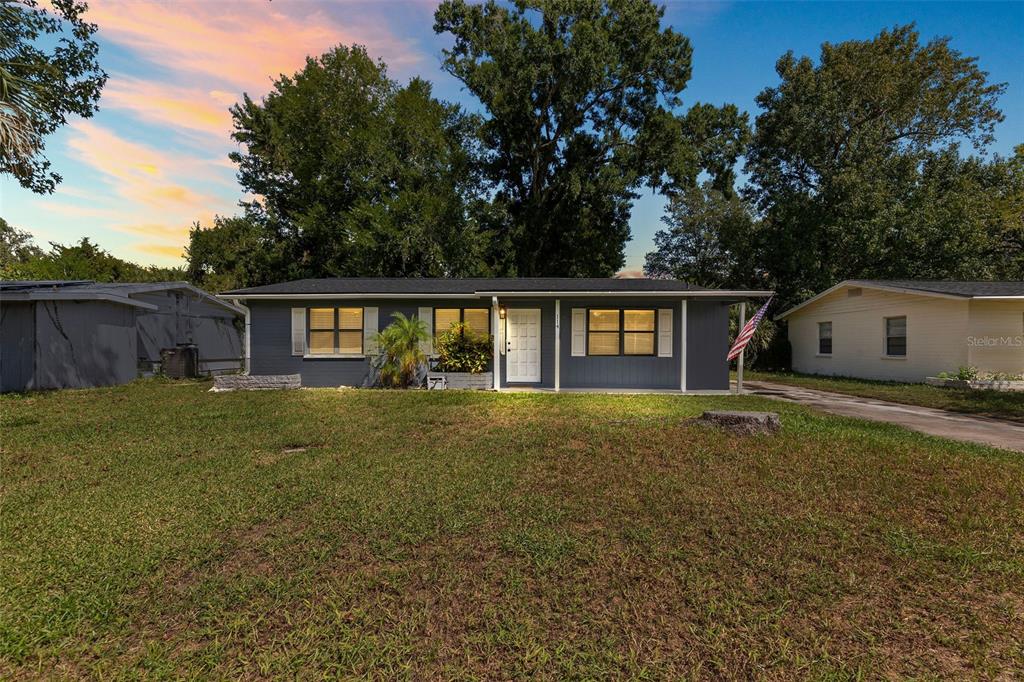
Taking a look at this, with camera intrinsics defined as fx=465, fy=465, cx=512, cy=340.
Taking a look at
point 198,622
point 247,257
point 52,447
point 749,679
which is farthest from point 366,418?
point 247,257

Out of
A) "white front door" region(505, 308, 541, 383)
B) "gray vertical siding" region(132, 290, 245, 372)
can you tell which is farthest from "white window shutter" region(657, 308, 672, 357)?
"gray vertical siding" region(132, 290, 245, 372)

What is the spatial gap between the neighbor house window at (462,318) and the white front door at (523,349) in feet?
2.90

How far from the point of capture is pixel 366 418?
8.29 m

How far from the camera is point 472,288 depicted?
13953mm

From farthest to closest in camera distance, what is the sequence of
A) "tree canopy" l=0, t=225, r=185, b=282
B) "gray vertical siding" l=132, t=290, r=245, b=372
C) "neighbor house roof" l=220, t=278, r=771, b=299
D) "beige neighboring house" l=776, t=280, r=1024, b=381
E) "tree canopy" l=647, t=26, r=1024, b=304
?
"tree canopy" l=0, t=225, r=185, b=282 < "tree canopy" l=647, t=26, r=1024, b=304 < "gray vertical siding" l=132, t=290, r=245, b=372 < "beige neighboring house" l=776, t=280, r=1024, b=381 < "neighbor house roof" l=220, t=278, r=771, b=299

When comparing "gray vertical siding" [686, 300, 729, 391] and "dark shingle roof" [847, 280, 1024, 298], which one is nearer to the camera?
"gray vertical siding" [686, 300, 729, 391]

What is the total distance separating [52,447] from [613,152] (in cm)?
2387

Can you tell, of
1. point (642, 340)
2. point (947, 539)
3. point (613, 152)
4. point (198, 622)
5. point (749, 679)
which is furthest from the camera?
point (613, 152)

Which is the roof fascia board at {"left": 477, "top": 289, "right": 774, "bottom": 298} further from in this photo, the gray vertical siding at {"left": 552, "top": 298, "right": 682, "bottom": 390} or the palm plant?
the palm plant

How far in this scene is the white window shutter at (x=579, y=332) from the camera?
12.9m

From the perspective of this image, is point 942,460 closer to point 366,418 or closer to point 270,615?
point 270,615

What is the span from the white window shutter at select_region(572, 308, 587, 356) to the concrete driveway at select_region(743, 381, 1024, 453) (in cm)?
520

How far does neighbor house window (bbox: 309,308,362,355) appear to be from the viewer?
13.7 metres

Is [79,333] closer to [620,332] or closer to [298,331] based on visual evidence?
[298,331]
